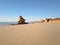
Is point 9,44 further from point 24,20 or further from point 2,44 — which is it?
point 24,20

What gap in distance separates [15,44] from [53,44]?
145cm

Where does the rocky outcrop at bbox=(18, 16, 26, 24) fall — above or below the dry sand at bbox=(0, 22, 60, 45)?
above

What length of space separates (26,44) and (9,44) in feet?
2.24

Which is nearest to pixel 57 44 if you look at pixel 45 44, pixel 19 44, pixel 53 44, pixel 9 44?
pixel 53 44

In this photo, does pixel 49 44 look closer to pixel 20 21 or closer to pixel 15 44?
pixel 15 44

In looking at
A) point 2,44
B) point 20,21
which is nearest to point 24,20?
point 20,21

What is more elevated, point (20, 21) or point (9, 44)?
point (20, 21)

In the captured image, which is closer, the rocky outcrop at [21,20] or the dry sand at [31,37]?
the dry sand at [31,37]

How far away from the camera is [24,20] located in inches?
1184

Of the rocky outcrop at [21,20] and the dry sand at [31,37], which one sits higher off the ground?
the rocky outcrop at [21,20]

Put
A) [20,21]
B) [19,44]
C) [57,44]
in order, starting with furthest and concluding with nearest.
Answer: [20,21] < [19,44] < [57,44]

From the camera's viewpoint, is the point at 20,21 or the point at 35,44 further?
the point at 20,21

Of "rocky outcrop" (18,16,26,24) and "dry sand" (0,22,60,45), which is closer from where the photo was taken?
"dry sand" (0,22,60,45)

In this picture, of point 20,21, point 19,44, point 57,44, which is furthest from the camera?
point 20,21
